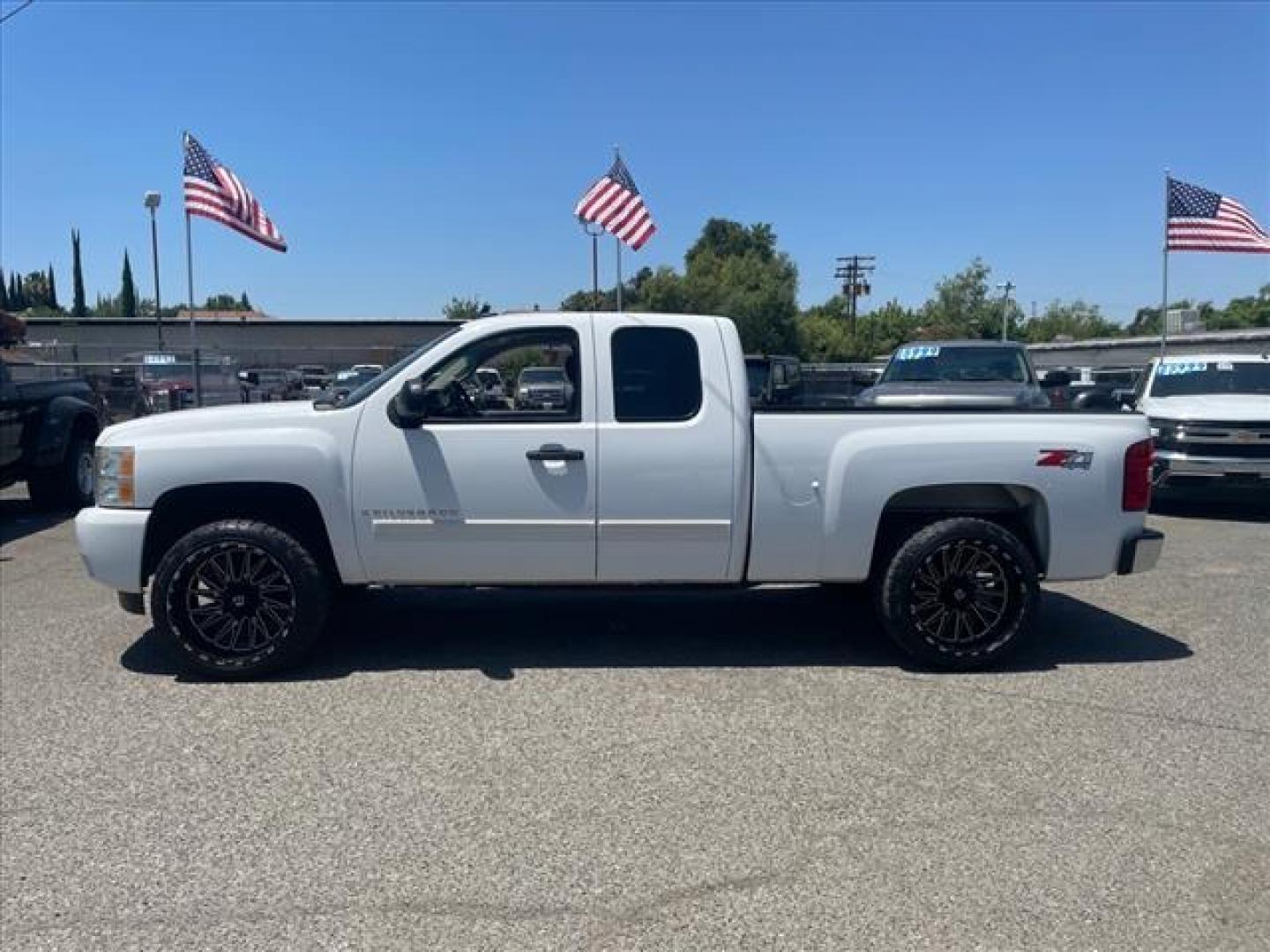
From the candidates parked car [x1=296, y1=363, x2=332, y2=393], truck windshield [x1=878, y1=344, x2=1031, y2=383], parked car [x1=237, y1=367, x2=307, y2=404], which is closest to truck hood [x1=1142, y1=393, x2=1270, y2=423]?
truck windshield [x1=878, y1=344, x2=1031, y2=383]

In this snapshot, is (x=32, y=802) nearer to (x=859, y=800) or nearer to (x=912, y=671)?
(x=859, y=800)

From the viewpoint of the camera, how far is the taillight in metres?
5.76

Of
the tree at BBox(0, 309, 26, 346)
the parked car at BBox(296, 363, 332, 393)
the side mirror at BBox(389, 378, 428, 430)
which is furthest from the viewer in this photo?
the parked car at BBox(296, 363, 332, 393)

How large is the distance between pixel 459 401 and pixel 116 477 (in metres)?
1.86

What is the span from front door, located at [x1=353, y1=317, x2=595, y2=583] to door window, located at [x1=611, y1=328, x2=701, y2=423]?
0.58ft

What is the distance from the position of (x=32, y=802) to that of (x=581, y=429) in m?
2.98

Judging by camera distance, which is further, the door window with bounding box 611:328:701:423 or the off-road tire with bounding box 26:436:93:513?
the off-road tire with bounding box 26:436:93:513

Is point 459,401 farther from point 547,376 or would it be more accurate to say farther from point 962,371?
point 962,371

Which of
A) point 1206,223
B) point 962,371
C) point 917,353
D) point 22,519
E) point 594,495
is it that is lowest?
point 22,519

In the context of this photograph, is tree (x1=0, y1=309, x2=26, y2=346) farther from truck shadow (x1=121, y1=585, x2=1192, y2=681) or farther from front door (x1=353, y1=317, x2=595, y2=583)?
front door (x1=353, y1=317, x2=595, y2=583)

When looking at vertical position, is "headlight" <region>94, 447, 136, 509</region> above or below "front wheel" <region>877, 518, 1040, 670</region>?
above

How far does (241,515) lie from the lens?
579 cm

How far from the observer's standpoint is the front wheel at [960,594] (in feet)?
18.7

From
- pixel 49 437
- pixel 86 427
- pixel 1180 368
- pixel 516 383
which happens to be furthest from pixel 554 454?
pixel 1180 368
